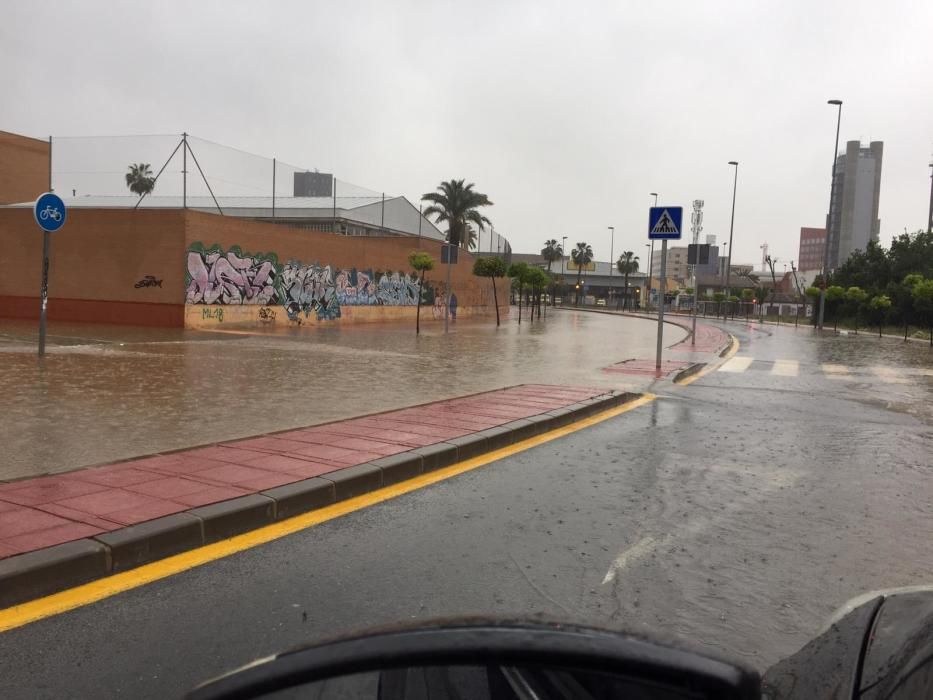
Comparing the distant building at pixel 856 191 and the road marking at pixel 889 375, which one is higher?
the distant building at pixel 856 191

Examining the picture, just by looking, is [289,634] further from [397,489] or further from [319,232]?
[319,232]

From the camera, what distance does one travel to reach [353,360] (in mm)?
14930

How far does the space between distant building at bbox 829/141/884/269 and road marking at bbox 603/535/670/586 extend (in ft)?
492

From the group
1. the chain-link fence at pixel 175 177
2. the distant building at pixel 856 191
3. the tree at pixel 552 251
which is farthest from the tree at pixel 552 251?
the chain-link fence at pixel 175 177

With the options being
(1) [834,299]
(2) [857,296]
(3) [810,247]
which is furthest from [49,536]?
(3) [810,247]

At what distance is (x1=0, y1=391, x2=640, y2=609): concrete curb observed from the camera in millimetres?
3703

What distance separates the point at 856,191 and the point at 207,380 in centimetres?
15716

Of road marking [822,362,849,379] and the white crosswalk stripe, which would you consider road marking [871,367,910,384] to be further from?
road marking [822,362,849,379]

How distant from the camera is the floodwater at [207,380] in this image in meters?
6.97

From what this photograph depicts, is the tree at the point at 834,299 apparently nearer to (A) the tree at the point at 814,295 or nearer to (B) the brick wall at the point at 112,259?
(A) the tree at the point at 814,295

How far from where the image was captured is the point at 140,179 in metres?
23.6

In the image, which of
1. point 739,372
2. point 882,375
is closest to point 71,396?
point 739,372

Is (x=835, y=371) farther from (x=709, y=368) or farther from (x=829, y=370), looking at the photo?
(x=709, y=368)

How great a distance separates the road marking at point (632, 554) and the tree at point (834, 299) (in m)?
48.3
